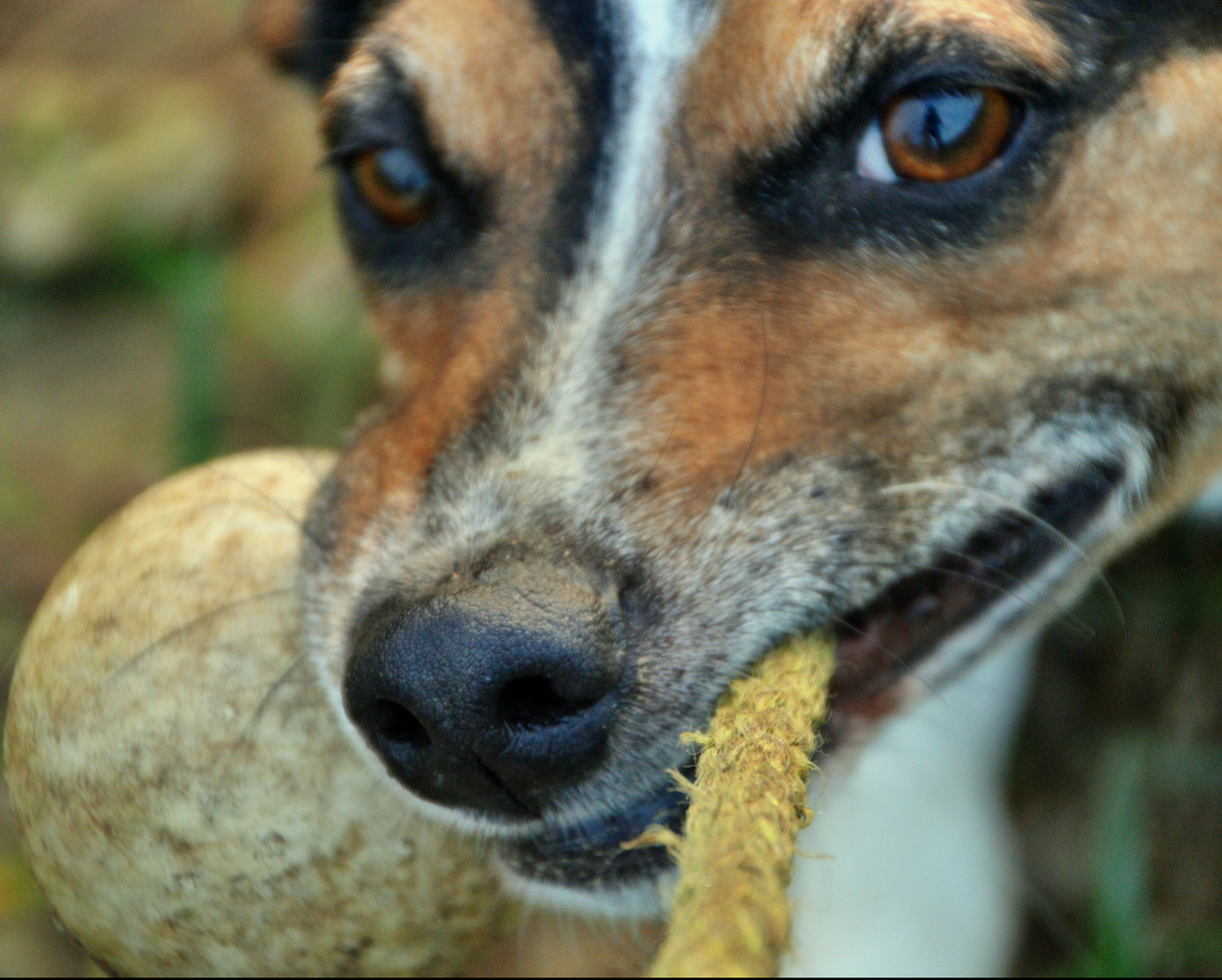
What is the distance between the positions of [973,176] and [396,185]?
2.95 ft

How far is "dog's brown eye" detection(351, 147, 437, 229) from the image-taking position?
2.05 metres

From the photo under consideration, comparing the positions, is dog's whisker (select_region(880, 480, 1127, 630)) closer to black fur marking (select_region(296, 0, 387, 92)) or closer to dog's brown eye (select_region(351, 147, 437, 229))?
dog's brown eye (select_region(351, 147, 437, 229))

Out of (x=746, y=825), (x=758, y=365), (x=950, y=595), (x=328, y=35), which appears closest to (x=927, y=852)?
(x=950, y=595)

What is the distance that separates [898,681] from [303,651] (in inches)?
32.8

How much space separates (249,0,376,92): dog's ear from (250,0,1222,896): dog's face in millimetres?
612

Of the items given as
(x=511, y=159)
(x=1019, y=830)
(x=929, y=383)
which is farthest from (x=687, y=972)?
(x=1019, y=830)

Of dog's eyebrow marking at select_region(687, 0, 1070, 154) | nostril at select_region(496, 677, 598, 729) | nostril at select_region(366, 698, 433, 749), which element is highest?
dog's eyebrow marking at select_region(687, 0, 1070, 154)

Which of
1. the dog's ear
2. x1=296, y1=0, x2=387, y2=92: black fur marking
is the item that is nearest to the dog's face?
x1=296, y1=0, x2=387, y2=92: black fur marking

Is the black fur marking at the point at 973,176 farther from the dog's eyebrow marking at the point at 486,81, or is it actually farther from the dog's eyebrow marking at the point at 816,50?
the dog's eyebrow marking at the point at 486,81

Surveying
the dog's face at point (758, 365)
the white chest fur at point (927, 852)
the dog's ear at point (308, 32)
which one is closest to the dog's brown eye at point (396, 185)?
the dog's face at point (758, 365)

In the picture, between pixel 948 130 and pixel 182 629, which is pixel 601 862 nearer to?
pixel 182 629

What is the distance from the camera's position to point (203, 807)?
1441 millimetres

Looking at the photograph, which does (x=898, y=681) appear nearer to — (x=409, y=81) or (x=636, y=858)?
(x=636, y=858)

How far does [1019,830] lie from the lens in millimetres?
2883
